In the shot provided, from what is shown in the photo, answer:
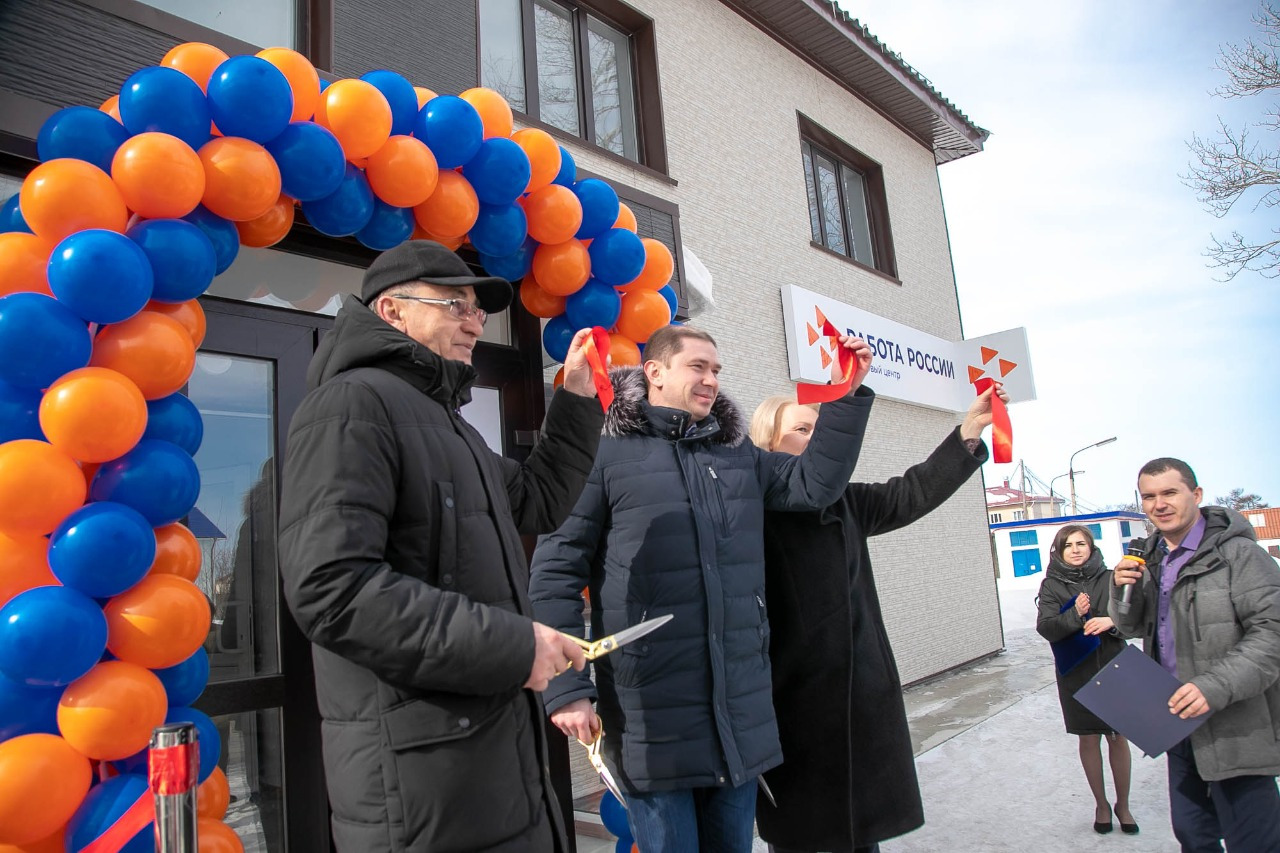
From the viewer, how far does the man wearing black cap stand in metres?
1.60

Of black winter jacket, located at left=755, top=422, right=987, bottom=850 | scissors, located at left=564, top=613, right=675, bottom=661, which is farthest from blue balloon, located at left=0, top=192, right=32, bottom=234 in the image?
black winter jacket, located at left=755, top=422, right=987, bottom=850

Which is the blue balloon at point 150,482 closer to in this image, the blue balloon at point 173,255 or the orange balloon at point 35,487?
the orange balloon at point 35,487

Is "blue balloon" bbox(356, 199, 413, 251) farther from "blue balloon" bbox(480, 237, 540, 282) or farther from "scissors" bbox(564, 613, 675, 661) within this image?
"scissors" bbox(564, 613, 675, 661)

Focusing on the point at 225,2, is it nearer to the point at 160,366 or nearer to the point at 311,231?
the point at 311,231

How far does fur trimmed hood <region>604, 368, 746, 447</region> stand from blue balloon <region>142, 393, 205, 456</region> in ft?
3.95

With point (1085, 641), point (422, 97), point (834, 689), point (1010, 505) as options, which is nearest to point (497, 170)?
point (422, 97)

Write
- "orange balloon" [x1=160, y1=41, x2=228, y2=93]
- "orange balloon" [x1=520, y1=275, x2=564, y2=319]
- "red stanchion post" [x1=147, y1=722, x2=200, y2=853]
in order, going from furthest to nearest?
"orange balloon" [x1=520, y1=275, x2=564, y2=319]
"orange balloon" [x1=160, y1=41, x2=228, y2=93]
"red stanchion post" [x1=147, y1=722, x2=200, y2=853]

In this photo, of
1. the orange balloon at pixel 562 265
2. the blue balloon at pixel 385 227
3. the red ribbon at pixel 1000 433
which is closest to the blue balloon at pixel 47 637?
the blue balloon at pixel 385 227

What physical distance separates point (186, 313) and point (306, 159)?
0.61m

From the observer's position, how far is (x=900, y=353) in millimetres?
9555

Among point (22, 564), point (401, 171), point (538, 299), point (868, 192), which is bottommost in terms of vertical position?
point (22, 564)

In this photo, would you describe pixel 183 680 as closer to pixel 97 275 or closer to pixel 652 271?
pixel 97 275

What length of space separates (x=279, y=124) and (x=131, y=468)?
3.74 feet

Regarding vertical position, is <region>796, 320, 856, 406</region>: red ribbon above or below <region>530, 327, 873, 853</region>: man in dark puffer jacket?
above
